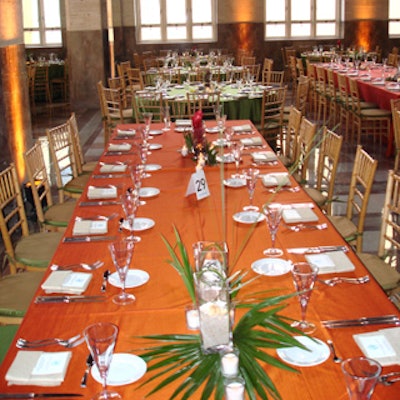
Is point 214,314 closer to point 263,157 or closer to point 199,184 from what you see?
point 199,184

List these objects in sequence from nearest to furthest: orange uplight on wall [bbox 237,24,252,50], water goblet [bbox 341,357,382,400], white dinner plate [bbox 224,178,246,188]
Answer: water goblet [bbox 341,357,382,400], white dinner plate [bbox 224,178,246,188], orange uplight on wall [bbox 237,24,252,50]

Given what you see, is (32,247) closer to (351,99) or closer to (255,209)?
(255,209)

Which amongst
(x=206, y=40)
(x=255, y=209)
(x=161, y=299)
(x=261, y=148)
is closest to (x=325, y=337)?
(x=161, y=299)

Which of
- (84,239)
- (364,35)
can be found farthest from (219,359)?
(364,35)

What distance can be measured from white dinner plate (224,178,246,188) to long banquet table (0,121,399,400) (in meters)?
0.05

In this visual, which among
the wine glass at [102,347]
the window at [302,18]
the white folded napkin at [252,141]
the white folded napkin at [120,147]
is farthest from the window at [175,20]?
the wine glass at [102,347]

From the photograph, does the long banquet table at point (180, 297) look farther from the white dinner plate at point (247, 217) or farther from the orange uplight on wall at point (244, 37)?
the orange uplight on wall at point (244, 37)

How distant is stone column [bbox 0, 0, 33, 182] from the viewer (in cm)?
566

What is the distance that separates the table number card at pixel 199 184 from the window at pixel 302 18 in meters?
13.6

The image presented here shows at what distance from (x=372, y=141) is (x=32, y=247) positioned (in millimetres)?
5875

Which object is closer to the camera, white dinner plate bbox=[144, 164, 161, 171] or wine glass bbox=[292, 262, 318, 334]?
wine glass bbox=[292, 262, 318, 334]

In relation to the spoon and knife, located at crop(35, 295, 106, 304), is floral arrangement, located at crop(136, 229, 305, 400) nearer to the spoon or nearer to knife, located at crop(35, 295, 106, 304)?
the spoon

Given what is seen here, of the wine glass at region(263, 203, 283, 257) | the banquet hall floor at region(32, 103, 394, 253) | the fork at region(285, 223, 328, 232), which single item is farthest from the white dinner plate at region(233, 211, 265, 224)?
the banquet hall floor at region(32, 103, 394, 253)

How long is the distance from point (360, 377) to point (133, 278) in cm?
122
